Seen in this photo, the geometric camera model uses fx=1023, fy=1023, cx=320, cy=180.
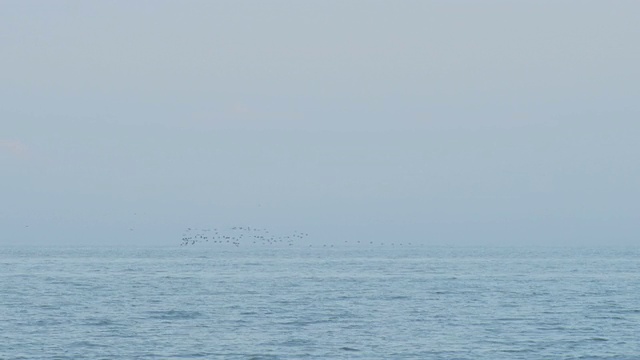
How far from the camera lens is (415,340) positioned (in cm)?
4375

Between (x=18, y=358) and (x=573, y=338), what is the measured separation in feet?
76.4

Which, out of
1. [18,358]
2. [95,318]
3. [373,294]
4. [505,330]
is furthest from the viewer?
[373,294]

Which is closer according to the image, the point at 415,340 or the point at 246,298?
the point at 415,340

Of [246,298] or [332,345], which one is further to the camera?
[246,298]

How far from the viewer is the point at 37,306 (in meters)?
57.1

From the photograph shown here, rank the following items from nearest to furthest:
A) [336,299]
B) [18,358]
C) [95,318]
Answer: [18,358] < [95,318] < [336,299]

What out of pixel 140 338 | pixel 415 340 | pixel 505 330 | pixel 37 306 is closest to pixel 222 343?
pixel 140 338

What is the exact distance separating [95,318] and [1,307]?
27.1ft

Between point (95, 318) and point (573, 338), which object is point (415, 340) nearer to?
point (573, 338)

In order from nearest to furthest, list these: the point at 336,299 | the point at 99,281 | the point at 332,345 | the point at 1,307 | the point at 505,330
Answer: the point at 332,345 → the point at 505,330 → the point at 1,307 → the point at 336,299 → the point at 99,281

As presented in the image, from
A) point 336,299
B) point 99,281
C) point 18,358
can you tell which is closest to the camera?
point 18,358

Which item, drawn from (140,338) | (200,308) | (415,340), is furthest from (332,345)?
(200,308)

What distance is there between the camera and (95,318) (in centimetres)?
5128

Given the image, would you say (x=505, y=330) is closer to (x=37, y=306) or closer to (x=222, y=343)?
(x=222, y=343)
